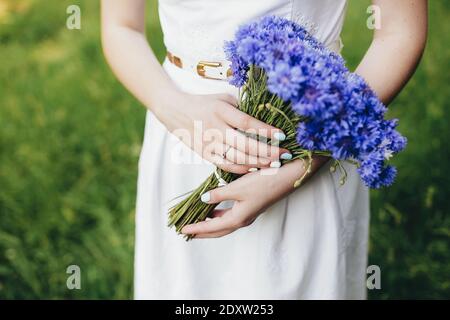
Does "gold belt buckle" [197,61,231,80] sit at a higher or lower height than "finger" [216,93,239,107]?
higher

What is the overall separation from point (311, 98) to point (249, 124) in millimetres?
222

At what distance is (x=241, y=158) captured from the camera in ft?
3.99

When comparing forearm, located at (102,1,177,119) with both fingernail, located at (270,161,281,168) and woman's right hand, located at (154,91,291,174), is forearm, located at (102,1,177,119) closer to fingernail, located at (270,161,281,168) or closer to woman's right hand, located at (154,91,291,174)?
woman's right hand, located at (154,91,291,174)

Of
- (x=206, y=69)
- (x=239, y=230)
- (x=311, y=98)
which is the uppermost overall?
(x=206, y=69)

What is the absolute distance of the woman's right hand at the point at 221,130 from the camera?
1186 millimetres

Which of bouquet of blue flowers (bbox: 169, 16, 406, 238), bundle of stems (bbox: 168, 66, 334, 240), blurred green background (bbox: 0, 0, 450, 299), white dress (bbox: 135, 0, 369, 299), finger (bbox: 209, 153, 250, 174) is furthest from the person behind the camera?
blurred green background (bbox: 0, 0, 450, 299)

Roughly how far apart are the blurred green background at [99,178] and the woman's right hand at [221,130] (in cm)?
115

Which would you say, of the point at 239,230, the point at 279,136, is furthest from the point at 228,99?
the point at 239,230

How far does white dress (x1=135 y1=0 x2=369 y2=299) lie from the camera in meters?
1.35

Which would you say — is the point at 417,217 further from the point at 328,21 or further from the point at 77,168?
the point at 77,168

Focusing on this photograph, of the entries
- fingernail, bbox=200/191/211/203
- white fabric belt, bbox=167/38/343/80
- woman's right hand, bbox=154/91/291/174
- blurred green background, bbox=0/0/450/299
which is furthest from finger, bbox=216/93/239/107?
blurred green background, bbox=0/0/450/299

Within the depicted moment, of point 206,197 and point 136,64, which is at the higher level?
point 136,64

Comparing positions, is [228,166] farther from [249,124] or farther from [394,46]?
[394,46]

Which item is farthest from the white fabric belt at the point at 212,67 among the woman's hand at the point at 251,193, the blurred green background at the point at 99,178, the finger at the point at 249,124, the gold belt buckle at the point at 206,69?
→ the blurred green background at the point at 99,178
